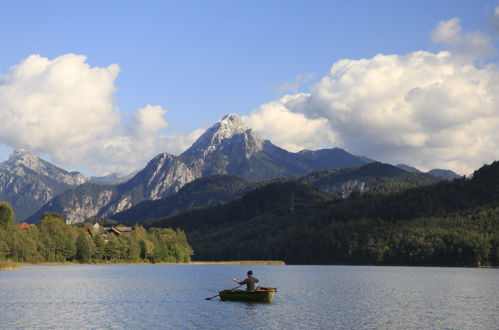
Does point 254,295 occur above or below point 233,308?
above

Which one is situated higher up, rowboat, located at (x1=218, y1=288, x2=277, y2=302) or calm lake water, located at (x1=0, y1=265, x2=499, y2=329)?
rowboat, located at (x1=218, y1=288, x2=277, y2=302)

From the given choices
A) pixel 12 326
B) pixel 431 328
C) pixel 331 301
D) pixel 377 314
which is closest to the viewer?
pixel 12 326

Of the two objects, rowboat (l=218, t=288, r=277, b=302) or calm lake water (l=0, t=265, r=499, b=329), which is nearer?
calm lake water (l=0, t=265, r=499, b=329)

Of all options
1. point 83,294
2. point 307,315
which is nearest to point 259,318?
point 307,315

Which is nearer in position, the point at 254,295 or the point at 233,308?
the point at 233,308

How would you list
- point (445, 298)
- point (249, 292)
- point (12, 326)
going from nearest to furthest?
point (12, 326)
point (249, 292)
point (445, 298)

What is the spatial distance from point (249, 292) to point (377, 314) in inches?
826

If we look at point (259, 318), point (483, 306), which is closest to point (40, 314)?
point (259, 318)

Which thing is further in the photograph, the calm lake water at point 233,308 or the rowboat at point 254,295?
the rowboat at point 254,295

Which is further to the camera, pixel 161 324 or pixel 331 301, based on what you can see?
pixel 331 301

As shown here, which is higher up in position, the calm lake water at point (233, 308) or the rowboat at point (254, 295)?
the rowboat at point (254, 295)

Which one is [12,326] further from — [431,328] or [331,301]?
[331,301]

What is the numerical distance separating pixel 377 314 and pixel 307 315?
33.6ft

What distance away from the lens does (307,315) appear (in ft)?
275
